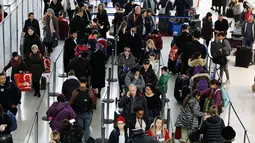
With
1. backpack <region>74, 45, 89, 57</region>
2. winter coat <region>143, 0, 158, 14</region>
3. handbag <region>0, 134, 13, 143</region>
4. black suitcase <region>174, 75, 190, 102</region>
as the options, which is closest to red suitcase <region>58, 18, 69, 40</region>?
winter coat <region>143, 0, 158, 14</region>

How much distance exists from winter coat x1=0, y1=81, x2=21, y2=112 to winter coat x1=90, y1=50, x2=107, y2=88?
291 cm

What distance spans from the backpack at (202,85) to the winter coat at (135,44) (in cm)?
412

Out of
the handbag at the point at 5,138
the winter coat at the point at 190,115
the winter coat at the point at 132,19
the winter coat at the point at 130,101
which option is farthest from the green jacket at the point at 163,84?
the winter coat at the point at 132,19

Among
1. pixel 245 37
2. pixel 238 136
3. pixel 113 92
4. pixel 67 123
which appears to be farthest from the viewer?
pixel 245 37

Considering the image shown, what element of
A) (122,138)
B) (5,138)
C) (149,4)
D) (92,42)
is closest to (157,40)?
(92,42)

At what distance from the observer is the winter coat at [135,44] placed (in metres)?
19.8

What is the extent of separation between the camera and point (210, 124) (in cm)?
1339

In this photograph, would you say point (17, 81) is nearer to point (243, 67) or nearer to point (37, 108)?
point (37, 108)

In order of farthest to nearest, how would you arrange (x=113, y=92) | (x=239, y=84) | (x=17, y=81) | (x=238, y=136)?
(x=239, y=84) → (x=113, y=92) → (x=17, y=81) → (x=238, y=136)

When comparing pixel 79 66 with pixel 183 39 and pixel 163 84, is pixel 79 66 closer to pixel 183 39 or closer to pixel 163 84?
pixel 163 84

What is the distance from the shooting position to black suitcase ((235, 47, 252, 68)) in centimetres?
2322

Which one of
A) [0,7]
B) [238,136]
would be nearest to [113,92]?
[238,136]

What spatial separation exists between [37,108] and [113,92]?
2691 millimetres

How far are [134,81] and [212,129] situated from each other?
3.14 m
